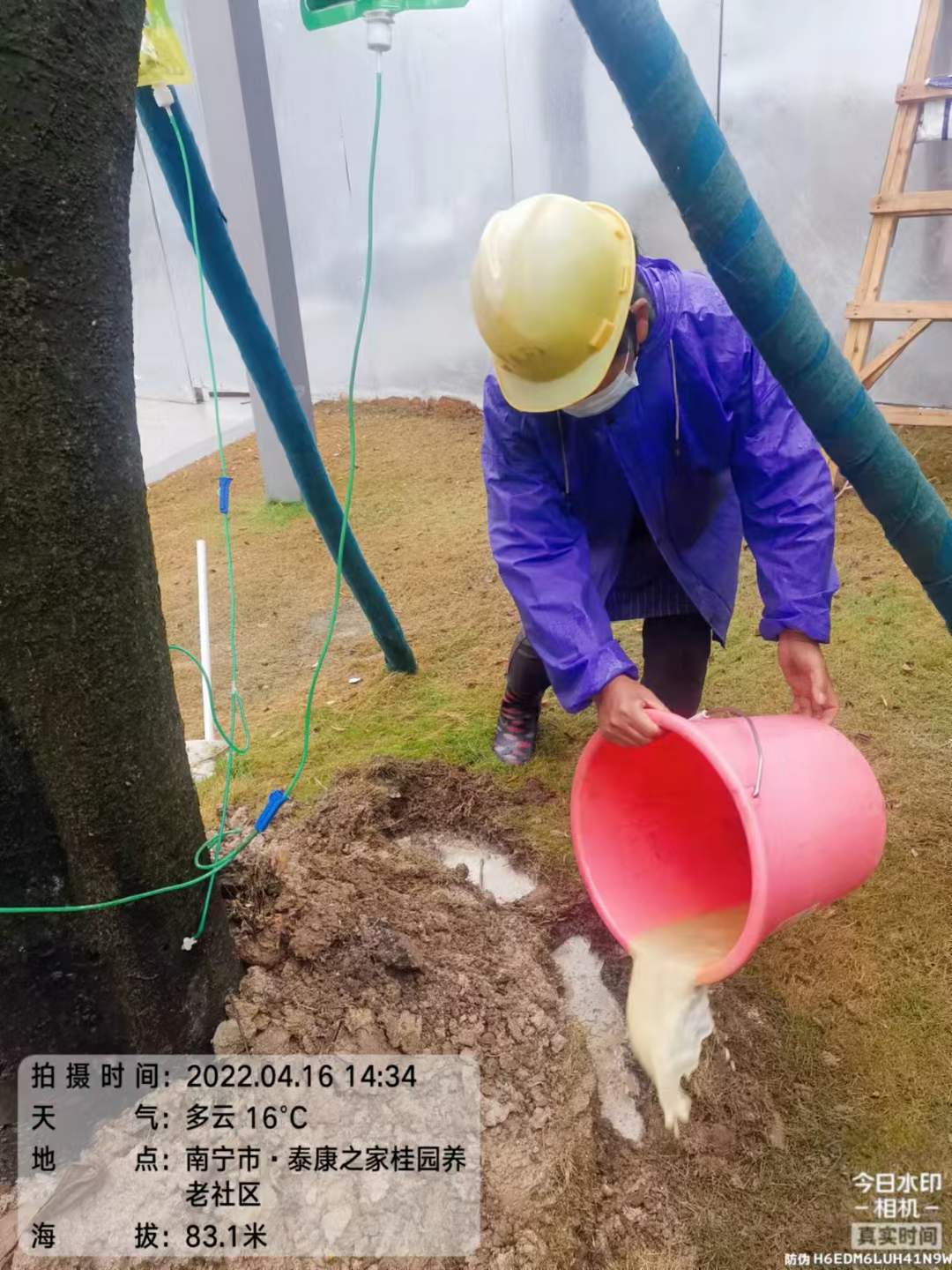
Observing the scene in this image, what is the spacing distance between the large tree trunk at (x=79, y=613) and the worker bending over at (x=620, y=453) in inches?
24.0

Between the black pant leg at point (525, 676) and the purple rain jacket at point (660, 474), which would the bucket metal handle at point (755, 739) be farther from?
the black pant leg at point (525, 676)

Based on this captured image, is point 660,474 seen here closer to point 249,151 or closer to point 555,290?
point 555,290

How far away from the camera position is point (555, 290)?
1.36m

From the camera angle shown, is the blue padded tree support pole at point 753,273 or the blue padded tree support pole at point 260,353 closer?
the blue padded tree support pole at point 753,273

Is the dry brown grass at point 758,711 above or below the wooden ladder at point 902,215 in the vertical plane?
below

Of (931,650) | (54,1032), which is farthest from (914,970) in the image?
(54,1032)

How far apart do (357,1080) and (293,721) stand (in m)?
1.52

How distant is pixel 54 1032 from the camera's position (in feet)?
4.22

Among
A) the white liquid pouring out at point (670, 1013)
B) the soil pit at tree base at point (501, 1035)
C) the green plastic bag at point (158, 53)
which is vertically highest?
the green plastic bag at point (158, 53)

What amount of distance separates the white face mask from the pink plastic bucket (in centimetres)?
58

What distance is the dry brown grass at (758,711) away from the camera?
1.46m

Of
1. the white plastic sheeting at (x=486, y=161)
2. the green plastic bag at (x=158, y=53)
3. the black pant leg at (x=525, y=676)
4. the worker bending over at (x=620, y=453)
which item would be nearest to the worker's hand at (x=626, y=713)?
the worker bending over at (x=620, y=453)

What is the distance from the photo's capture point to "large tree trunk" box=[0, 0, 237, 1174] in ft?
3.08

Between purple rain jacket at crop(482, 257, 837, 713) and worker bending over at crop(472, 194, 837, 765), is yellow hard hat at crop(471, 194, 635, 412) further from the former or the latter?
purple rain jacket at crop(482, 257, 837, 713)
